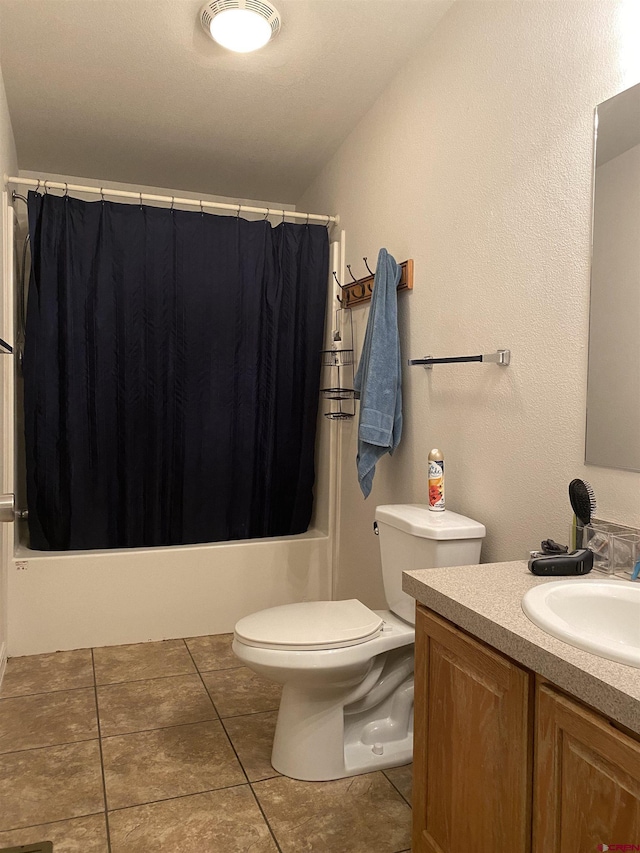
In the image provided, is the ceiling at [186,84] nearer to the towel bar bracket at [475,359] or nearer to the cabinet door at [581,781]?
the towel bar bracket at [475,359]

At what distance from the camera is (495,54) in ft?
6.42

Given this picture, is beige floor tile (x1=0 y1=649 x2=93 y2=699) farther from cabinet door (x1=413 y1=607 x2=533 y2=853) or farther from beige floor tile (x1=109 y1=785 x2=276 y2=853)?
cabinet door (x1=413 y1=607 x2=533 y2=853)

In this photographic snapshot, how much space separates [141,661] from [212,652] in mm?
303

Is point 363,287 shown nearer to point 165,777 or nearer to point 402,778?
point 402,778

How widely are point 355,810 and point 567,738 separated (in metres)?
1.04

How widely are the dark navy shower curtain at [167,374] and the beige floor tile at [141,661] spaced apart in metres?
0.47

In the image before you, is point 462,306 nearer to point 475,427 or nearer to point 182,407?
point 475,427

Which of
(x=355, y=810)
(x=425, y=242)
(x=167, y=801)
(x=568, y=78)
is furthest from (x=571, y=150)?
(x=167, y=801)

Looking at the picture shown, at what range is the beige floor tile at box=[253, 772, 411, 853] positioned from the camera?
166 centimetres

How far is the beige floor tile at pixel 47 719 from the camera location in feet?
7.04

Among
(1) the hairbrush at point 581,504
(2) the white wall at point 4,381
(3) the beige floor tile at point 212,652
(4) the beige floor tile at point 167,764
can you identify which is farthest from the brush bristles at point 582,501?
(2) the white wall at point 4,381

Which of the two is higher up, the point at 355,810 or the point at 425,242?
the point at 425,242

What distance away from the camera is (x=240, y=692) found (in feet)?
8.21

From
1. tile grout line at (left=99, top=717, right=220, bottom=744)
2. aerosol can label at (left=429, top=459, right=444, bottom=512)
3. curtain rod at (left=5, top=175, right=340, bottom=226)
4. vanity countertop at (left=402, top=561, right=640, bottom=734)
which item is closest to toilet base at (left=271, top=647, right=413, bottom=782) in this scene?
tile grout line at (left=99, top=717, right=220, bottom=744)
